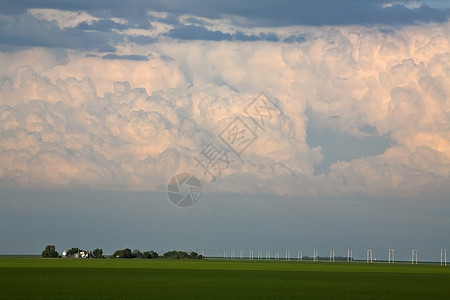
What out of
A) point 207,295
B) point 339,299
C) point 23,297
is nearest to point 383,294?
point 339,299

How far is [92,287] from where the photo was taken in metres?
64.4

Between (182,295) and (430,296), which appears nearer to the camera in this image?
(182,295)

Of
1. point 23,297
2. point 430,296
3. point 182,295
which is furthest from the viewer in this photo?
point 430,296

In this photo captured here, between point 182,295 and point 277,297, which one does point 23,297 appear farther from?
point 277,297

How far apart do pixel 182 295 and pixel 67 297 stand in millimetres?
8679

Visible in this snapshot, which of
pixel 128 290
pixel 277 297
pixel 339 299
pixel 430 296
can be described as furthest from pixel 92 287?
pixel 430 296

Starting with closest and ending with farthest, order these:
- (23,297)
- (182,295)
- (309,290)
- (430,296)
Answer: (23,297) → (182,295) → (430,296) → (309,290)

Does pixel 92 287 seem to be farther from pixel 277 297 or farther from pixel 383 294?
pixel 383 294

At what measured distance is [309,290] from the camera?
6600cm

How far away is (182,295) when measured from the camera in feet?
185

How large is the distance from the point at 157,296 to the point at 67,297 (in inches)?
256

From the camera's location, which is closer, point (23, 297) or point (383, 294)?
point (23, 297)

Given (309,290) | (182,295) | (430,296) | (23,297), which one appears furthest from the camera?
(309,290)

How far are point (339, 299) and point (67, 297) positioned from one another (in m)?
19.9
